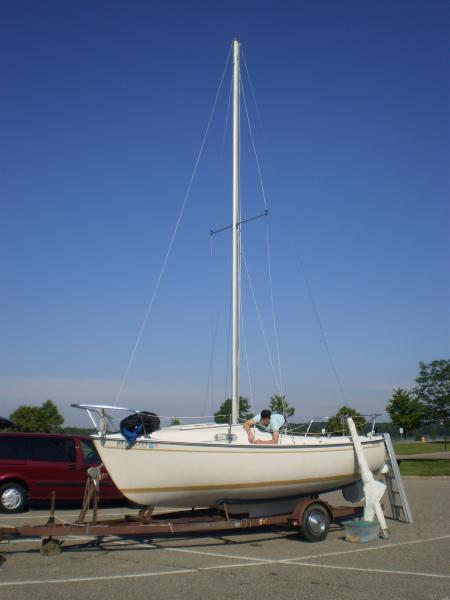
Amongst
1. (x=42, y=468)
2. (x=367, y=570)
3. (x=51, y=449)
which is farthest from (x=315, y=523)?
(x=51, y=449)

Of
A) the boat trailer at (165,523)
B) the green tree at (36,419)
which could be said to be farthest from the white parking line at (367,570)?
the green tree at (36,419)

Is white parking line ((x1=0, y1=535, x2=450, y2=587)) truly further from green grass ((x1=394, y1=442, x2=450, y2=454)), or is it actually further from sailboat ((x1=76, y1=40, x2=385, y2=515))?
green grass ((x1=394, y1=442, x2=450, y2=454))

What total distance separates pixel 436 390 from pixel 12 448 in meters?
41.6

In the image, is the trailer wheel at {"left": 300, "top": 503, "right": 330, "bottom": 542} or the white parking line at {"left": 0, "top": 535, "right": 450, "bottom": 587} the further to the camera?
the trailer wheel at {"left": 300, "top": 503, "right": 330, "bottom": 542}

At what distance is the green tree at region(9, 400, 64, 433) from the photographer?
50062 mm

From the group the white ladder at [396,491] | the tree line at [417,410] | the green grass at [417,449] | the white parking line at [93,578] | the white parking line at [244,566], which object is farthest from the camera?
the tree line at [417,410]

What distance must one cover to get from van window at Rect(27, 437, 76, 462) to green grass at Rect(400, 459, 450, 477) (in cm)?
1216

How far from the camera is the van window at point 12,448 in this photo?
1271cm

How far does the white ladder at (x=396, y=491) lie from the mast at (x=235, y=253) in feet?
10.0

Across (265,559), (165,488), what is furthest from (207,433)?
(265,559)

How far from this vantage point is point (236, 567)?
766cm

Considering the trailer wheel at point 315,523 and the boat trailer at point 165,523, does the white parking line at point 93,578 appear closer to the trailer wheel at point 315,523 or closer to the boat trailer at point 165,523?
the boat trailer at point 165,523

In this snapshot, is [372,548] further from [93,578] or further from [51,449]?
[51,449]

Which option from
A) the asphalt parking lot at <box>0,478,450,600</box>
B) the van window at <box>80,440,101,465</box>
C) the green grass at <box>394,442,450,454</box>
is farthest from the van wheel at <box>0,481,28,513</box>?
the green grass at <box>394,442,450,454</box>
